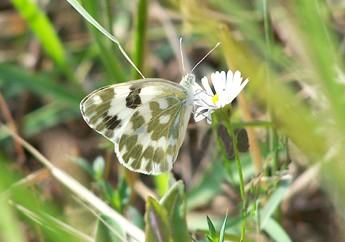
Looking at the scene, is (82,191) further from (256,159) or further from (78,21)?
(78,21)

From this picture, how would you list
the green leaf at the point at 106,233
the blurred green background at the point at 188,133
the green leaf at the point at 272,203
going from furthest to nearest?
the green leaf at the point at 272,203 → the green leaf at the point at 106,233 → the blurred green background at the point at 188,133

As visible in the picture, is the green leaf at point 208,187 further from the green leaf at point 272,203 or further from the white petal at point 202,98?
the white petal at point 202,98

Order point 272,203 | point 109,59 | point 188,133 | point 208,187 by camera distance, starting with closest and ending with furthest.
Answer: point 272,203 < point 109,59 < point 208,187 < point 188,133

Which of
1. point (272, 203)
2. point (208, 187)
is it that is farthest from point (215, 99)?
point (208, 187)

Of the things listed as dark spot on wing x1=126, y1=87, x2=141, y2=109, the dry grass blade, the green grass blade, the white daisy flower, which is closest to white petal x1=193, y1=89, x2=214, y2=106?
the white daisy flower

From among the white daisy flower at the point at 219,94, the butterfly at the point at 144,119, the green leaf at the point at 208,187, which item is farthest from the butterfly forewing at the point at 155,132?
the green leaf at the point at 208,187

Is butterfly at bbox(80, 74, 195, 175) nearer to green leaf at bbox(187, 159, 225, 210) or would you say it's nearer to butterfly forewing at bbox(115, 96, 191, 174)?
butterfly forewing at bbox(115, 96, 191, 174)

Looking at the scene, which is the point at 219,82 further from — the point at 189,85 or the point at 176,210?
the point at 176,210
